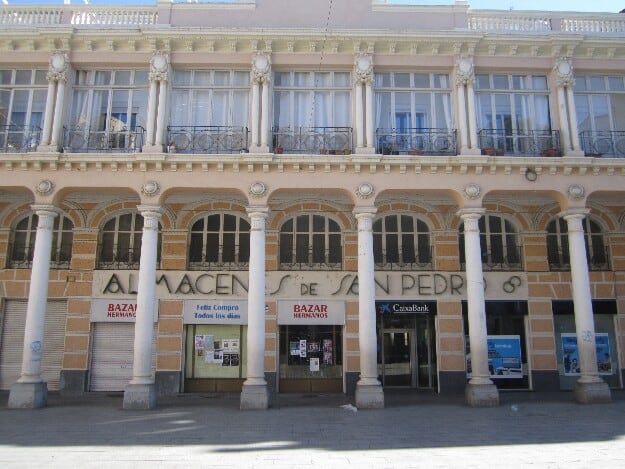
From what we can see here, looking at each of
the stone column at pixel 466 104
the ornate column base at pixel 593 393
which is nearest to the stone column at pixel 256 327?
the stone column at pixel 466 104

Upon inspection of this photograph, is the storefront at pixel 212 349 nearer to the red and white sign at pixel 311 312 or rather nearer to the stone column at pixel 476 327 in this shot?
the red and white sign at pixel 311 312

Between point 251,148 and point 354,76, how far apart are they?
12.6ft

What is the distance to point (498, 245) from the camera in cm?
1791

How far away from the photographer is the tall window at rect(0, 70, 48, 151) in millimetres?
16047

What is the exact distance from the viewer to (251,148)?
49.5 ft

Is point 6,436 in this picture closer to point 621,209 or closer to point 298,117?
point 298,117

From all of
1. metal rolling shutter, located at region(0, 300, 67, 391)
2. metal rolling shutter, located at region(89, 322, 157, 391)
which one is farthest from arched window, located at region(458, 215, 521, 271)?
metal rolling shutter, located at region(0, 300, 67, 391)

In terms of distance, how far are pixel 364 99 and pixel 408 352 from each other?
8403 millimetres

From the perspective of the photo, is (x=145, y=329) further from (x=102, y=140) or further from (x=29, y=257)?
(x=29, y=257)

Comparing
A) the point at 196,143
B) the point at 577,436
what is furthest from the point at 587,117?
the point at 196,143

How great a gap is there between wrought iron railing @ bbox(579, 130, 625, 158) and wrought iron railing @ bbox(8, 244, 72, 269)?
1687 cm

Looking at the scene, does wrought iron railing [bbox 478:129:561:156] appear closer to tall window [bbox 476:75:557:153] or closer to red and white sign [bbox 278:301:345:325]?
tall window [bbox 476:75:557:153]

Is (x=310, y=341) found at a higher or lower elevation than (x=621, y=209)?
lower

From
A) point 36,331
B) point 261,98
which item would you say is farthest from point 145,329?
point 261,98
